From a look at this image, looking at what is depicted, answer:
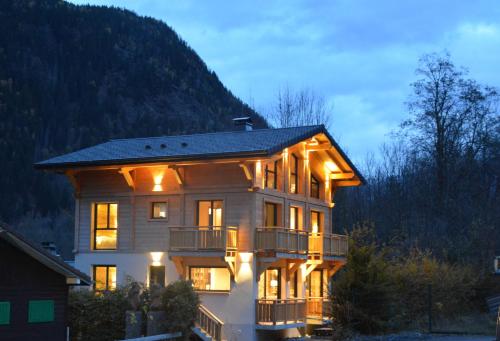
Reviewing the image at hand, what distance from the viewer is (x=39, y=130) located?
11831 centimetres

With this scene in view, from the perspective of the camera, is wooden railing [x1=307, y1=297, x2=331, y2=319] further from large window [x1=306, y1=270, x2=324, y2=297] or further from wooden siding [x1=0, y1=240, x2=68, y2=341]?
wooden siding [x1=0, y1=240, x2=68, y2=341]

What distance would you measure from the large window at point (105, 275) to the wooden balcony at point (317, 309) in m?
8.46

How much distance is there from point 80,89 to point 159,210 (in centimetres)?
10459

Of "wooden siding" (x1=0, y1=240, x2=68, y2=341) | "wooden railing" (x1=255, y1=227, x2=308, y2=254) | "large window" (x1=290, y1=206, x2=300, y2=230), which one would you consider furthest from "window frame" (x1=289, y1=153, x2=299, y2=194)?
"wooden siding" (x1=0, y1=240, x2=68, y2=341)

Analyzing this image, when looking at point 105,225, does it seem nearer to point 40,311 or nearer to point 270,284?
point 270,284

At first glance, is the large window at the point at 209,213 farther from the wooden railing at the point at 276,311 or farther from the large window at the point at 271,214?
the wooden railing at the point at 276,311

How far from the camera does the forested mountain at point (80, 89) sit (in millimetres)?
103250

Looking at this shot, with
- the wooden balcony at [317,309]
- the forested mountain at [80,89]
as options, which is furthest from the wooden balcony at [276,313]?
the forested mountain at [80,89]

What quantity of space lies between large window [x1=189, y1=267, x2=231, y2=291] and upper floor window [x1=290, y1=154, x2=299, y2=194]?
549 cm

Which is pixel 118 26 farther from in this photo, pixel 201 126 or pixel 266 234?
pixel 266 234

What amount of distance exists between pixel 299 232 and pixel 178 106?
102425 millimetres

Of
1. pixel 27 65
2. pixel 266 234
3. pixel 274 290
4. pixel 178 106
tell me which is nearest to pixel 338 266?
pixel 274 290

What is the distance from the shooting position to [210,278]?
32812mm

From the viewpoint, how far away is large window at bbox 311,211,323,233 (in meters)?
38.3
